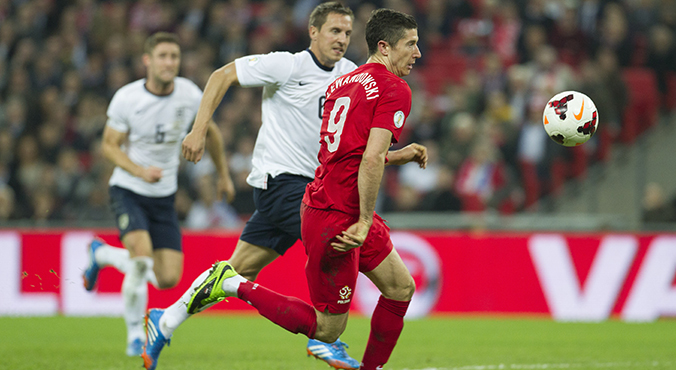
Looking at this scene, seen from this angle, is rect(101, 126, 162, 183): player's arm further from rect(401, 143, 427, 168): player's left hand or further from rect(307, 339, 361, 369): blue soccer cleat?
rect(401, 143, 427, 168): player's left hand

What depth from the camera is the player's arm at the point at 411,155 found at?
4.84 meters

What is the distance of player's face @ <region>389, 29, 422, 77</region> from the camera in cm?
452

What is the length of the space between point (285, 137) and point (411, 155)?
1.13 metres

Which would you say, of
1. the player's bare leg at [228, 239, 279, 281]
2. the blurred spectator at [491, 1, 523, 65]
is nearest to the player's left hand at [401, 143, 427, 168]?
the player's bare leg at [228, 239, 279, 281]

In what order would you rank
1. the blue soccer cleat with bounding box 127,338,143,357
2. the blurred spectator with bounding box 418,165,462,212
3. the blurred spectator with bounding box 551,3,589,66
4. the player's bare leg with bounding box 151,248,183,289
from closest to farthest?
the blue soccer cleat with bounding box 127,338,143,357, the player's bare leg with bounding box 151,248,183,289, the blurred spectator with bounding box 418,165,462,212, the blurred spectator with bounding box 551,3,589,66

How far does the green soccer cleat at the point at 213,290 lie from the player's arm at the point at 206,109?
72cm

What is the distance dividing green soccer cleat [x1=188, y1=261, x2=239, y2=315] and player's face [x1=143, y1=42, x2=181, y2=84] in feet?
9.28

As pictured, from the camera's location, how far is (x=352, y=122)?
448 centimetres

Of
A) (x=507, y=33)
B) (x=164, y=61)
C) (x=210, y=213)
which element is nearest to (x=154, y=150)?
(x=164, y=61)

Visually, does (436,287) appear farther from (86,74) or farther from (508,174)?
(86,74)

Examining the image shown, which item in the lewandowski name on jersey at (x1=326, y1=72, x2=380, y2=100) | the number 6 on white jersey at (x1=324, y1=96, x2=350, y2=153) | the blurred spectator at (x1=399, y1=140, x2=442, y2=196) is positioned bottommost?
the number 6 on white jersey at (x1=324, y1=96, x2=350, y2=153)

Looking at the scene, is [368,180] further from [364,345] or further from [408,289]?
[364,345]

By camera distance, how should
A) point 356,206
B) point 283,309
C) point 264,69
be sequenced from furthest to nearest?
point 264,69
point 283,309
point 356,206

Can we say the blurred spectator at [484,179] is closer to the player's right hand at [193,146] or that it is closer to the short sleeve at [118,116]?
the short sleeve at [118,116]
